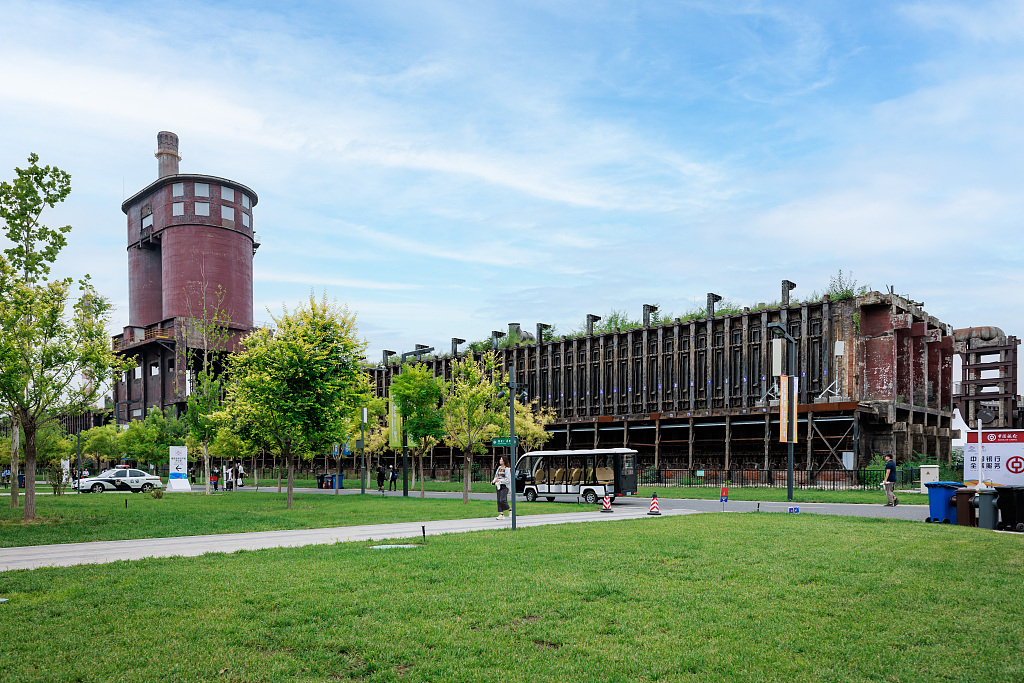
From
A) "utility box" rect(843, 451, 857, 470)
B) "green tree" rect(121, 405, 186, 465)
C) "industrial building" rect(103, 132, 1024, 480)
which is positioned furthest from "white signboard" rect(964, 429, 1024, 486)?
"green tree" rect(121, 405, 186, 465)

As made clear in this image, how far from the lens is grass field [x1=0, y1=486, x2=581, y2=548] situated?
17594mm

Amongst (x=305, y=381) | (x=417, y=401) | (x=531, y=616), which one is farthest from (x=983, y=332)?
(x=531, y=616)

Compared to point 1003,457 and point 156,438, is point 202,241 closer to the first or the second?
point 156,438

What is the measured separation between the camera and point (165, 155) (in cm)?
8444

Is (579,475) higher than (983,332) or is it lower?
lower

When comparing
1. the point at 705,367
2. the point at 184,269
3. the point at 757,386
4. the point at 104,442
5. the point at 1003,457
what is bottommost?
the point at 104,442

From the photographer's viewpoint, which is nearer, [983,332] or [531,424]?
[531,424]

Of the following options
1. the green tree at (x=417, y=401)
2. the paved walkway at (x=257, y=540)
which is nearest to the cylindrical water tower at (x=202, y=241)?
the green tree at (x=417, y=401)

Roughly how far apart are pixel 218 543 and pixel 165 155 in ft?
267

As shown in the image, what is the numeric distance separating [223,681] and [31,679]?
5.19 feet

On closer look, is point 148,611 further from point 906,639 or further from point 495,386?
point 495,386

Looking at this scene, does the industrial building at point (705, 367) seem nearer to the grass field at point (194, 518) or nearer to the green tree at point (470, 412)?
the green tree at point (470, 412)

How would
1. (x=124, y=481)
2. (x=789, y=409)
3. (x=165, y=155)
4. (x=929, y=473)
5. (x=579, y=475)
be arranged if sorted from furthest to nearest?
1. (x=165, y=155)
2. (x=124, y=481)
3. (x=929, y=473)
4. (x=579, y=475)
5. (x=789, y=409)

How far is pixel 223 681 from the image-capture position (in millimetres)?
5996
